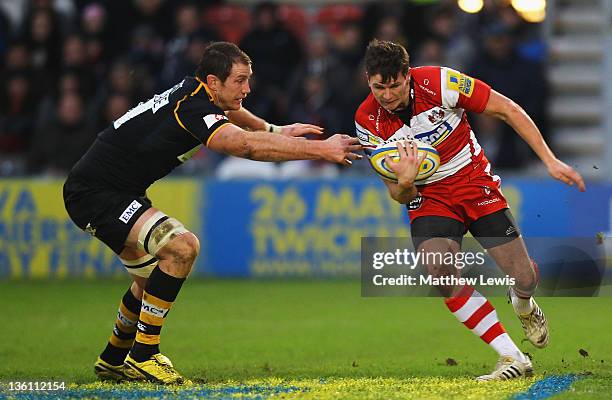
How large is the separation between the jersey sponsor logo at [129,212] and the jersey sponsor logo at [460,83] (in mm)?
2251

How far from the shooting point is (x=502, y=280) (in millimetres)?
8141

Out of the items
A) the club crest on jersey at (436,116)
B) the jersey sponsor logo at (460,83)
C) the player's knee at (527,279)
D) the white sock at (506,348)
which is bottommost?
the white sock at (506,348)

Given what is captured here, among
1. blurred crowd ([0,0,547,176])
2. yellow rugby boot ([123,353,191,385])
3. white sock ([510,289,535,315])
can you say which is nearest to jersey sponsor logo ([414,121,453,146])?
white sock ([510,289,535,315])

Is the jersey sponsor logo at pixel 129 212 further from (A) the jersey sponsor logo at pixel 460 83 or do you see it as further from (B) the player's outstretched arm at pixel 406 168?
(A) the jersey sponsor logo at pixel 460 83

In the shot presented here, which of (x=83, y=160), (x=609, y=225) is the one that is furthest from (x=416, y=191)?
(x=609, y=225)

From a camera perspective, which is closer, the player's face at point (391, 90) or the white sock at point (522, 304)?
the player's face at point (391, 90)

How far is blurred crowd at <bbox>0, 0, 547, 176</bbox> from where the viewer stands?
1518 cm

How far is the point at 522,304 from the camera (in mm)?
8031

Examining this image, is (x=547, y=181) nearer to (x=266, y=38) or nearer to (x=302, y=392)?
(x=266, y=38)

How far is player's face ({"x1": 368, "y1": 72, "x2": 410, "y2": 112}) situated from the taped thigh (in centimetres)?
159

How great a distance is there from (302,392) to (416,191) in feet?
5.07

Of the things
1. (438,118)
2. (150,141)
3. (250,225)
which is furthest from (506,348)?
(250,225)

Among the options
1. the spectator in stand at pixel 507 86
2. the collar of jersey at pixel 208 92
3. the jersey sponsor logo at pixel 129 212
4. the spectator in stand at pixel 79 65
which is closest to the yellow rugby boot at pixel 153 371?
the jersey sponsor logo at pixel 129 212

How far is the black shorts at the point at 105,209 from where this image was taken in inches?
308
